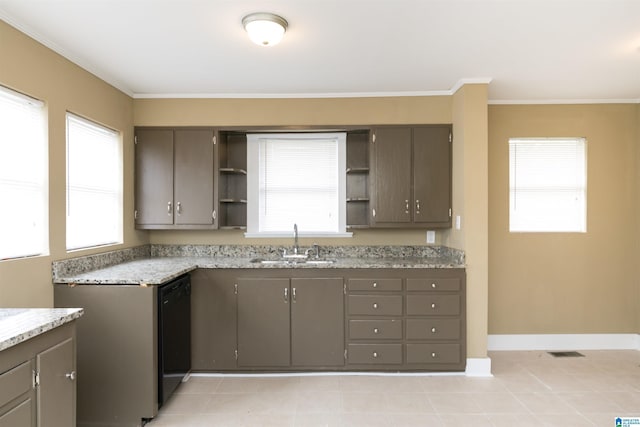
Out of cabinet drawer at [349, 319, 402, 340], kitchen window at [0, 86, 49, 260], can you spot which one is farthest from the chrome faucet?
kitchen window at [0, 86, 49, 260]

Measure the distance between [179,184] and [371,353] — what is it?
7.83 feet

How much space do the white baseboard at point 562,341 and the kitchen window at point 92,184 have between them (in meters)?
3.93

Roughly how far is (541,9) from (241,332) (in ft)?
10.4

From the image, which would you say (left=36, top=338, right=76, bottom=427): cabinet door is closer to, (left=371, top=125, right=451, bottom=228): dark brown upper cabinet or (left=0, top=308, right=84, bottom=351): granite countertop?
(left=0, top=308, right=84, bottom=351): granite countertop

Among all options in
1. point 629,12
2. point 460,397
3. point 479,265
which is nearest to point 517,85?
point 629,12

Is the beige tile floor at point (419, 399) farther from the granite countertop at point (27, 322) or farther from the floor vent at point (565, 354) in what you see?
the granite countertop at point (27, 322)

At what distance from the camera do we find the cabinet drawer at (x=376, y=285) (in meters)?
3.33

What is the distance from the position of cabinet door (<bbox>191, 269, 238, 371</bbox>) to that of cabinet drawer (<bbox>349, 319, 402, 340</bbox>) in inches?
41.0

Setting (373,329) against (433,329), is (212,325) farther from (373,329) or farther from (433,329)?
(433,329)

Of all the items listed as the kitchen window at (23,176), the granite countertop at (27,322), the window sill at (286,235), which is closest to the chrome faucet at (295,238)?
the window sill at (286,235)

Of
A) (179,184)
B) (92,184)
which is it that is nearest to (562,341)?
(179,184)

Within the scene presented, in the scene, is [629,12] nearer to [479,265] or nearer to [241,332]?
[479,265]

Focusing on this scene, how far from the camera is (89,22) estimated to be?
7.78 ft

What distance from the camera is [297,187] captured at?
399cm
